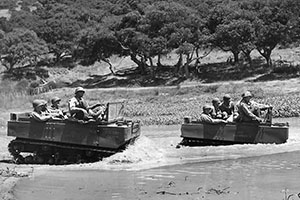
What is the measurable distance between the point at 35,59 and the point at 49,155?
178 feet

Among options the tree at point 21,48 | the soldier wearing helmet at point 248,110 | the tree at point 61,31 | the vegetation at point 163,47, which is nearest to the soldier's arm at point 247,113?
the soldier wearing helmet at point 248,110

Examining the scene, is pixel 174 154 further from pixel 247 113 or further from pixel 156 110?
pixel 156 110

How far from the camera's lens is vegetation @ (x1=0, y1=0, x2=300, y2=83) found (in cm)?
5272

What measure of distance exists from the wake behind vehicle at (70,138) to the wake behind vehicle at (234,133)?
7.69 ft

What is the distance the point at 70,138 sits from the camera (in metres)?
18.2

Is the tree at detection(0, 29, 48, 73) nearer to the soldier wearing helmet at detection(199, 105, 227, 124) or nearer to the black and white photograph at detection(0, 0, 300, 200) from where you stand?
the black and white photograph at detection(0, 0, 300, 200)

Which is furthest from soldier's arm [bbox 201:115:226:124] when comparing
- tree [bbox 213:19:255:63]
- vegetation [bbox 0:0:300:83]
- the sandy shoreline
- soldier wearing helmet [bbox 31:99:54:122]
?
tree [bbox 213:19:255:63]

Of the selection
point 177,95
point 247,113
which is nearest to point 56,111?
point 247,113

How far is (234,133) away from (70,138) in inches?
211

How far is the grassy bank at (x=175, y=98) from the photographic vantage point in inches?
1232

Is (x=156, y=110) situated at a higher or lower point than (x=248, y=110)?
lower

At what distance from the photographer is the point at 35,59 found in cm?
7181

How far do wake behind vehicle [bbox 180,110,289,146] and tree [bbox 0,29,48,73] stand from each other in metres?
48.8

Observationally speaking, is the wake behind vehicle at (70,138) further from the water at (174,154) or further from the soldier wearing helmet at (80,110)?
the water at (174,154)
